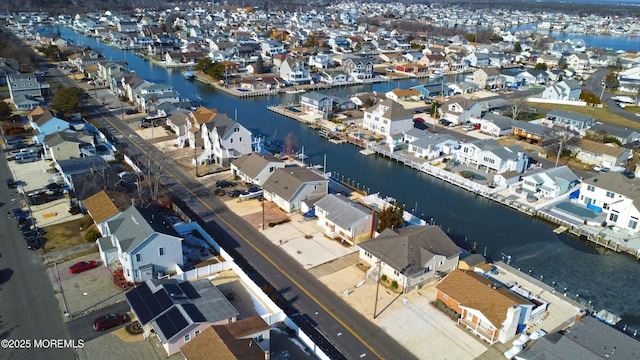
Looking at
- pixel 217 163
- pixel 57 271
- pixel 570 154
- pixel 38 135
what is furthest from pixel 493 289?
pixel 38 135

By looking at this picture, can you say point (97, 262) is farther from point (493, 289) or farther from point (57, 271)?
point (493, 289)

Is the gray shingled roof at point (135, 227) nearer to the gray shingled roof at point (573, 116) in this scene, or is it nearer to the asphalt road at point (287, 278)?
the asphalt road at point (287, 278)

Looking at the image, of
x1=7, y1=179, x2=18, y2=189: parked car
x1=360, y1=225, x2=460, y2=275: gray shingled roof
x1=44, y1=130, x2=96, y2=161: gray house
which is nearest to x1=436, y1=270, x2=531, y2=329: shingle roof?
x1=360, y1=225, x2=460, y2=275: gray shingled roof

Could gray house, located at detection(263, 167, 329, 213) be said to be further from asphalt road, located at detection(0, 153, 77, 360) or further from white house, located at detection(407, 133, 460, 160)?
asphalt road, located at detection(0, 153, 77, 360)

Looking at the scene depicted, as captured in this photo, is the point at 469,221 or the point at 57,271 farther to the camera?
the point at 469,221

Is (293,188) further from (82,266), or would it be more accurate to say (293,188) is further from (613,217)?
(613,217)

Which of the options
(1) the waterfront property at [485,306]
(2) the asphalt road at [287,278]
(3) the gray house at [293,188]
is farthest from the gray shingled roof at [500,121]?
(2) the asphalt road at [287,278]
